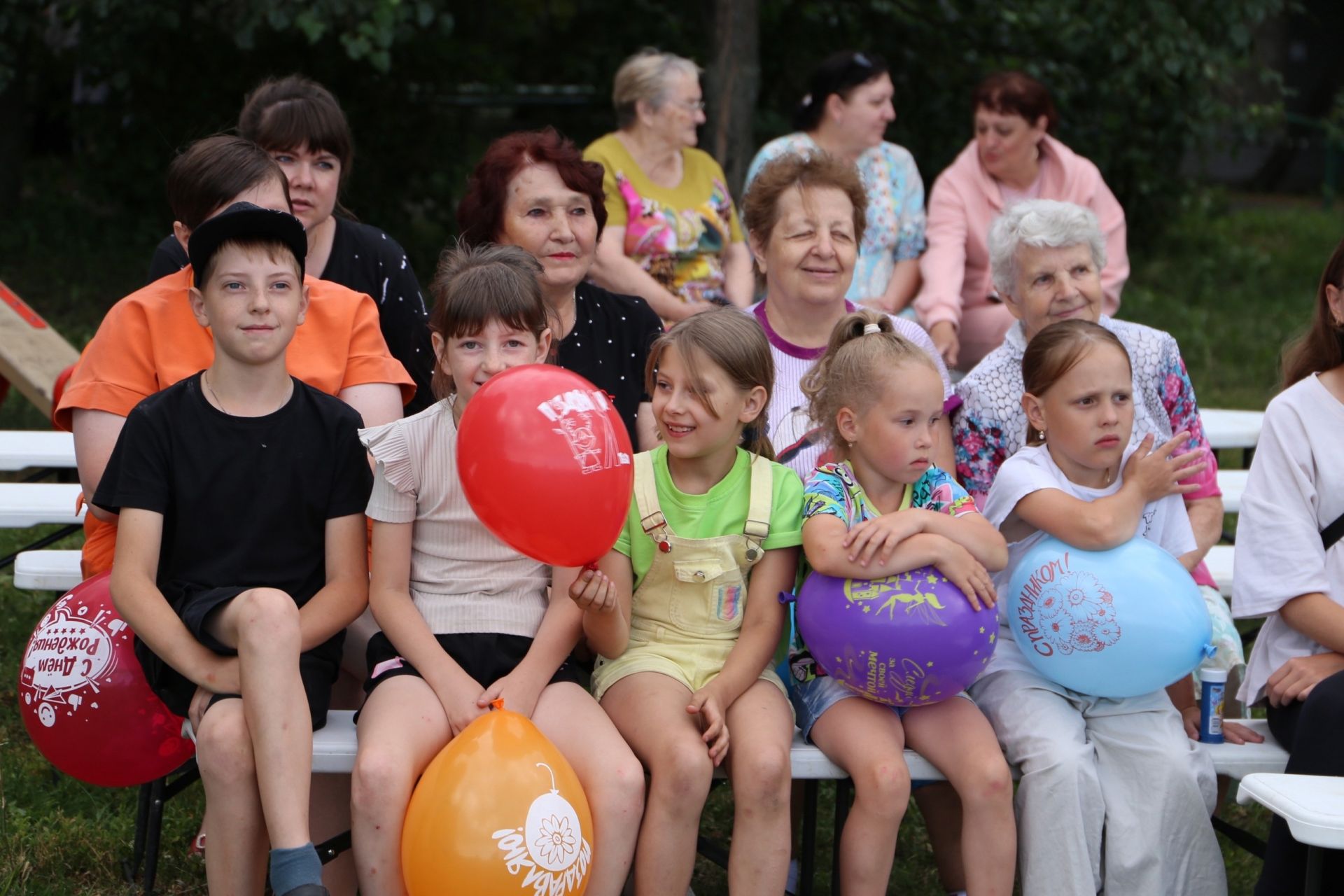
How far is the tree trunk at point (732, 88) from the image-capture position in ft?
26.6

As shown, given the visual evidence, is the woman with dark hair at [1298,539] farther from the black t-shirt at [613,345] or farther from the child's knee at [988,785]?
the black t-shirt at [613,345]

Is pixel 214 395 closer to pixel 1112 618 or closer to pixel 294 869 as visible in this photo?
pixel 294 869

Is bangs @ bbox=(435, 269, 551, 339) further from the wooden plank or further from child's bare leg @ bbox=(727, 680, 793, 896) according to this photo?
the wooden plank

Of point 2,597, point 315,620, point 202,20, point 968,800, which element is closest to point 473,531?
point 315,620

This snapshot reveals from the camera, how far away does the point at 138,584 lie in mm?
2854

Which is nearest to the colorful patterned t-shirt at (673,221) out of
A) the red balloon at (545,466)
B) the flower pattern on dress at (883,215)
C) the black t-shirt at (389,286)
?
the flower pattern on dress at (883,215)

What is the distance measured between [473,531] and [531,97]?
26.0 feet

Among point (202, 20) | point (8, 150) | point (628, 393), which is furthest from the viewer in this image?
point (8, 150)

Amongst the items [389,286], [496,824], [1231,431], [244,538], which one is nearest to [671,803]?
[496,824]

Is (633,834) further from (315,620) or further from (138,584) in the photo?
(138,584)

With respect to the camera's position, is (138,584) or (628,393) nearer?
(138,584)

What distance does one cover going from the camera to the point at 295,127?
385 cm

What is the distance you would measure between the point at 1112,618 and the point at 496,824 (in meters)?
1.25

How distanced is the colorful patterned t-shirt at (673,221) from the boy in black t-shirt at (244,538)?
7.01ft
